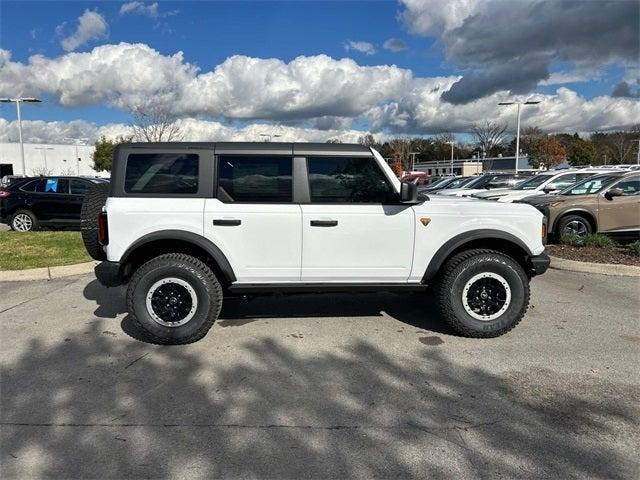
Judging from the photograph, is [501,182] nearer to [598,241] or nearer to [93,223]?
[598,241]

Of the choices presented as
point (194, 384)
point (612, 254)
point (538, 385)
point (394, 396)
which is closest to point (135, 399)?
point (194, 384)

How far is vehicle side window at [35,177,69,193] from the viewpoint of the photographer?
11.5 metres

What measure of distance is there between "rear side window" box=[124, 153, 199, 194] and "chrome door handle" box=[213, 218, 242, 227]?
0.35 m

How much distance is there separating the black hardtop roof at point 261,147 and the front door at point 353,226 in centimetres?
8

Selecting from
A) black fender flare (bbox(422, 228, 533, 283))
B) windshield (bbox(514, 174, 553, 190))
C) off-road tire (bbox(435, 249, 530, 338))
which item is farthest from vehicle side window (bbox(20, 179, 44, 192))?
windshield (bbox(514, 174, 553, 190))

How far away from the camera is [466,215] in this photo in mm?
4340

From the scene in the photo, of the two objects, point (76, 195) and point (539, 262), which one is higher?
point (76, 195)

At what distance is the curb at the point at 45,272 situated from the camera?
6734mm

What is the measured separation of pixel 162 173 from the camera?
4246 millimetres

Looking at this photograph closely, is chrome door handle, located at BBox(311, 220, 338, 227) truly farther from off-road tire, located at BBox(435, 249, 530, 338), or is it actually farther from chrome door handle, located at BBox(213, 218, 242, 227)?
off-road tire, located at BBox(435, 249, 530, 338)

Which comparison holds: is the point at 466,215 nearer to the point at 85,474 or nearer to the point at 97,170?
the point at 85,474

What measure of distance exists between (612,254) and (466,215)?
15.8 ft

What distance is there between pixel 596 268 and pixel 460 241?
4.01 m

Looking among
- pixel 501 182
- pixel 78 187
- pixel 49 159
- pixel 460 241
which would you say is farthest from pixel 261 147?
pixel 49 159
